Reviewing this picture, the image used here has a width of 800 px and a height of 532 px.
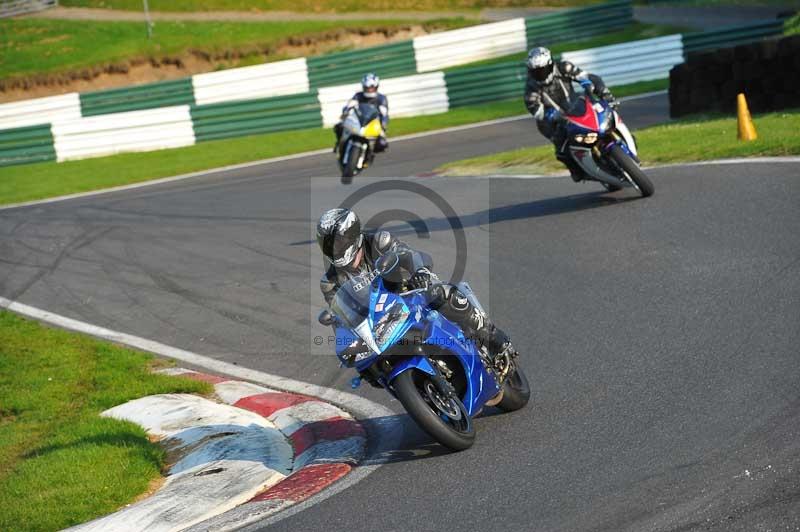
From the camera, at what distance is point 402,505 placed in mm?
5613

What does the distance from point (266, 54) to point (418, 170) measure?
19383mm

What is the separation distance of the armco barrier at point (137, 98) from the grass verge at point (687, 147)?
11426mm

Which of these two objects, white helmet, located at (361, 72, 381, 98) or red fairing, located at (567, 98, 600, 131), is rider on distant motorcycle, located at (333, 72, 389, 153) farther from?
red fairing, located at (567, 98, 600, 131)

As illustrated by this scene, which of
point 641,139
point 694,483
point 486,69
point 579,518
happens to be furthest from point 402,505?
point 486,69

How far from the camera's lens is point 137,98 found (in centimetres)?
2772

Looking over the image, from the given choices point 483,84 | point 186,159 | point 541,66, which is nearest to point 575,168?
point 541,66

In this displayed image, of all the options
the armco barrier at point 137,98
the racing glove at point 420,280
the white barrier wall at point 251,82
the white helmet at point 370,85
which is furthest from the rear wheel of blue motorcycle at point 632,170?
the armco barrier at point 137,98

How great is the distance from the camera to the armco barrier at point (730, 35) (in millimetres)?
27609

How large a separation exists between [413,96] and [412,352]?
21.1m

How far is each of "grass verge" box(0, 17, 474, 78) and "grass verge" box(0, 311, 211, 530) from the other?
84.2 ft

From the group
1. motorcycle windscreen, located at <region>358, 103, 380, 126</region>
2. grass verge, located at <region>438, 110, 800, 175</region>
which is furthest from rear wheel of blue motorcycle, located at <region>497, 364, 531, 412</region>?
motorcycle windscreen, located at <region>358, 103, 380, 126</region>

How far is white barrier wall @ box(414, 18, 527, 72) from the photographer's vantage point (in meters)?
31.8

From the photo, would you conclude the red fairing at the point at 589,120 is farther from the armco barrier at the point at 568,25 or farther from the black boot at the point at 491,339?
the armco barrier at the point at 568,25

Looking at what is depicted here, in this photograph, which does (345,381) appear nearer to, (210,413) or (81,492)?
(210,413)
